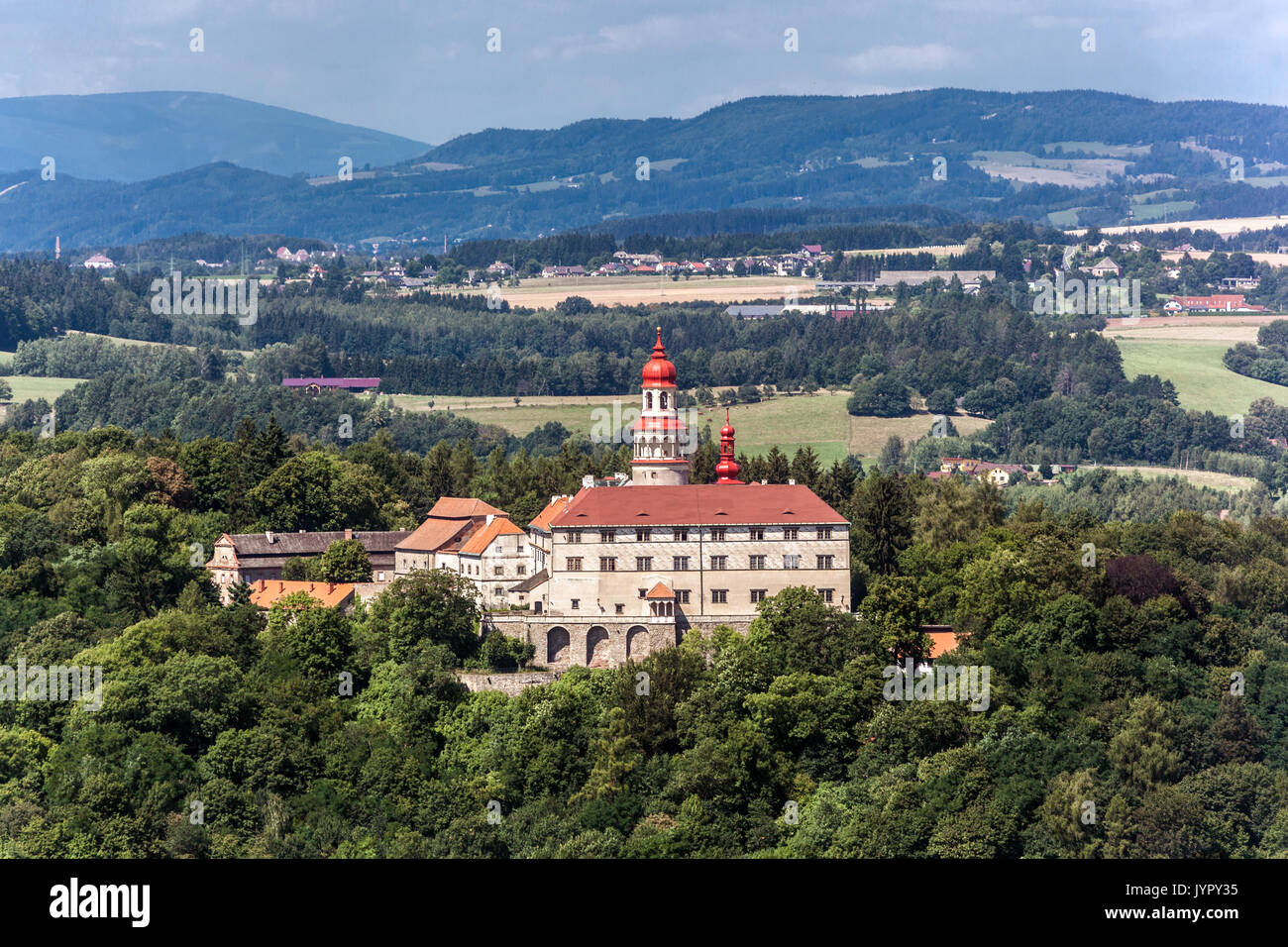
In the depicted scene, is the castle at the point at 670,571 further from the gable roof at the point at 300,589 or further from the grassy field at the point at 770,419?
the grassy field at the point at 770,419

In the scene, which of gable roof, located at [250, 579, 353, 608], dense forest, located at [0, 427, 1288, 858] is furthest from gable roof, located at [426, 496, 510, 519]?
dense forest, located at [0, 427, 1288, 858]

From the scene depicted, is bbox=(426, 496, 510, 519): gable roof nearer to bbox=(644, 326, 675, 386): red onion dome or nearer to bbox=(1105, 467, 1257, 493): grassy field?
bbox=(644, 326, 675, 386): red onion dome

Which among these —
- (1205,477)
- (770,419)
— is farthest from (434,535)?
(1205,477)

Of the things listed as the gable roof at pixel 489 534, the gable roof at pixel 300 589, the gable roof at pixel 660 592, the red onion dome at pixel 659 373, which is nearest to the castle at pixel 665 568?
the gable roof at pixel 660 592

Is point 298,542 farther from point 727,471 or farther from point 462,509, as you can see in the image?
point 727,471
